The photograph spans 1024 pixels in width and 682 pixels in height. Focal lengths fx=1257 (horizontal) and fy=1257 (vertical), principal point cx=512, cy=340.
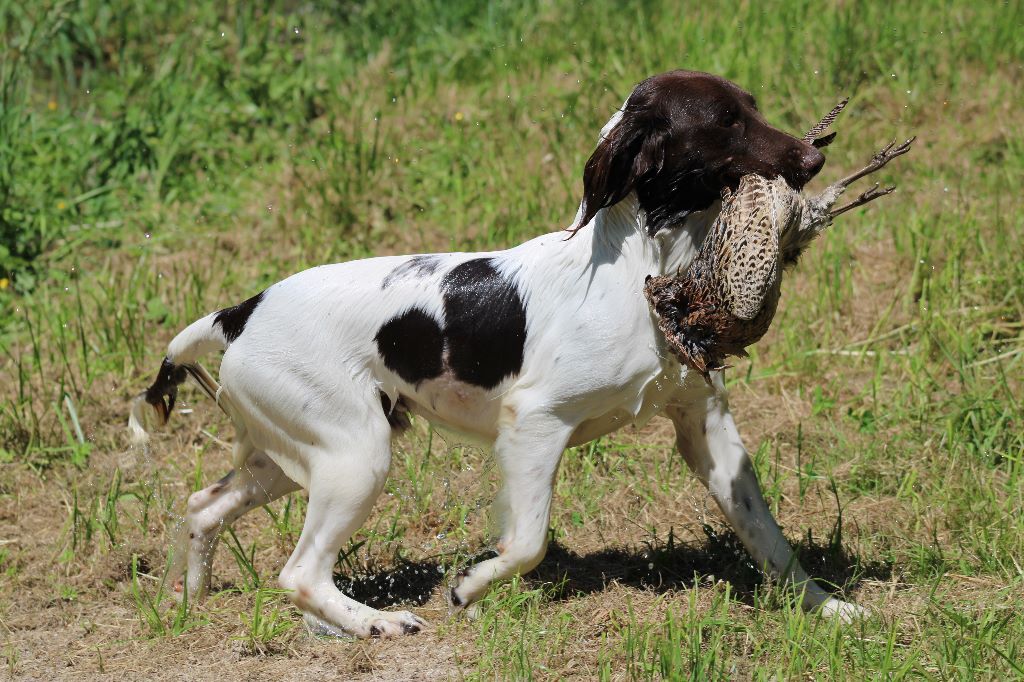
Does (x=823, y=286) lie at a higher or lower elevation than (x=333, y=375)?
lower

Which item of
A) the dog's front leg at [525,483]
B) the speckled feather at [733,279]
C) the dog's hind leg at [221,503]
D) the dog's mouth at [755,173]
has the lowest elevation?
the dog's hind leg at [221,503]

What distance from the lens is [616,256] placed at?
366cm

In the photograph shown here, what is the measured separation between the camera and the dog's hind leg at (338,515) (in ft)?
12.6

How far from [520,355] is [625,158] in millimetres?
661

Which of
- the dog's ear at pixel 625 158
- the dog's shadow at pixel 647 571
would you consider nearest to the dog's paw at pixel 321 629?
the dog's shadow at pixel 647 571

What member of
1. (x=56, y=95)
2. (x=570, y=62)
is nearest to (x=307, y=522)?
(x=570, y=62)

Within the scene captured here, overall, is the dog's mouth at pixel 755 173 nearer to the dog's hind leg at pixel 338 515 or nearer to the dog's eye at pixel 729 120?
the dog's eye at pixel 729 120

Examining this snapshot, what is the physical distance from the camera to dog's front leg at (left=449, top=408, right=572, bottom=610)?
3680mm

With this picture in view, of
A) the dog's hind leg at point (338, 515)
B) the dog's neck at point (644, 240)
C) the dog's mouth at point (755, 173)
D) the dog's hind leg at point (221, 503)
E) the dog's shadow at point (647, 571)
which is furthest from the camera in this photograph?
the dog's hind leg at point (221, 503)

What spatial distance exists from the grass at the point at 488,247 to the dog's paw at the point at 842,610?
0.10 meters

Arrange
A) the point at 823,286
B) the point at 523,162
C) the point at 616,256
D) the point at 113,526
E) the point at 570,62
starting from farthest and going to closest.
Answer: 1. the point at 570,62
2. the point at 523,162
3. the point at 823,286
4. the point at 113,526
5. the point at 616,256

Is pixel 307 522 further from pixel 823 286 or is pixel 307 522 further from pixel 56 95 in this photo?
pixel 56 95

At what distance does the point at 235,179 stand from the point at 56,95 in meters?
1.54

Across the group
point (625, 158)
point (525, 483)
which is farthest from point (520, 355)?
point (625, 158)
